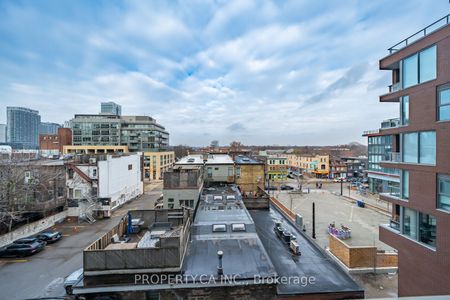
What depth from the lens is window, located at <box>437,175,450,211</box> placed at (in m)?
9.53

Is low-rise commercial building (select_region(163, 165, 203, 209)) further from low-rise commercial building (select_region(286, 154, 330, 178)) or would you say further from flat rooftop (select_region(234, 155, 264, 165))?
low-rise commercial building (select_region(286, 154, 330, 178))

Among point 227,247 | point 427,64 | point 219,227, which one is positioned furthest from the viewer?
point 219,227

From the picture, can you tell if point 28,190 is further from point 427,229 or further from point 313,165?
point 313,165

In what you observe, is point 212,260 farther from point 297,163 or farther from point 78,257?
point 297,163

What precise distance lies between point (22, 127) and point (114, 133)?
99940 mm

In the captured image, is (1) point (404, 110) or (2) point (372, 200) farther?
(2) point (372, 200)

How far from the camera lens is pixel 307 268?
11547mm

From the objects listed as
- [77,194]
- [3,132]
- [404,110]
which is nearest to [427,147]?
[404,110]

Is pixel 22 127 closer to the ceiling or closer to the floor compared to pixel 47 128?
closer to the floor

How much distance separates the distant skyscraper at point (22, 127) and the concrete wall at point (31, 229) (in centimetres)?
12674

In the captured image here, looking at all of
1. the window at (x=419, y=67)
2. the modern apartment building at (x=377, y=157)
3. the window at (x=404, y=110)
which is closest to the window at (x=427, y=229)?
the window at (x=404, y=110)

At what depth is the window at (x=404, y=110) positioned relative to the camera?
11.8 m

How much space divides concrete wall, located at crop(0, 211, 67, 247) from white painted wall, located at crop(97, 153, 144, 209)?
4.95 metres

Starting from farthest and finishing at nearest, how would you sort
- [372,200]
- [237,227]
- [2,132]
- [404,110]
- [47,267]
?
[2,132] → [372,200] → [47,267] → [237,227] → [404,110]
